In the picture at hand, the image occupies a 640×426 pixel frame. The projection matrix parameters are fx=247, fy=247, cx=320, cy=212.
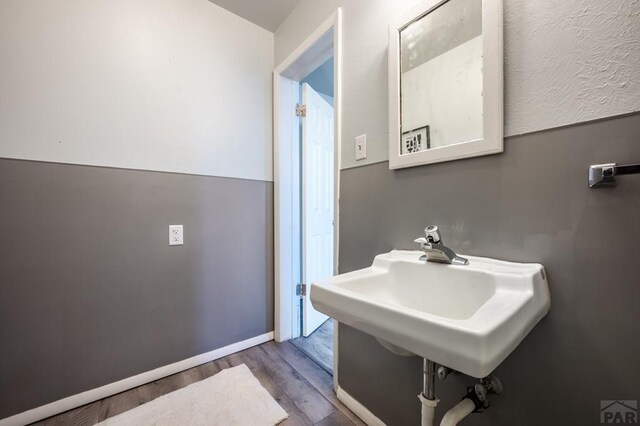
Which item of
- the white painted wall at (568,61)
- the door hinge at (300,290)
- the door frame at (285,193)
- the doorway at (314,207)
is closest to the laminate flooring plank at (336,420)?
the doorway at (314,207)

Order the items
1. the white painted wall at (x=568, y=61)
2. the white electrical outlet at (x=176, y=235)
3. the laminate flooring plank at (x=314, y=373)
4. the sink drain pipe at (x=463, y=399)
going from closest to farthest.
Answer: the white painted wall at (x=568, y=61), the sink drain pipe at (x=463, y=399), the laminate flooring plank at (x=314, y=373), the white electrical outlet at (x=176, y=235)

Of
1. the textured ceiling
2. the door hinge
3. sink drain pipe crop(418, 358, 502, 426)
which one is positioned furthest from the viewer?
the door hinge

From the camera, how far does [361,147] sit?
3.70 ft

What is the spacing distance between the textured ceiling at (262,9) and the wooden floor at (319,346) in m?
2.22

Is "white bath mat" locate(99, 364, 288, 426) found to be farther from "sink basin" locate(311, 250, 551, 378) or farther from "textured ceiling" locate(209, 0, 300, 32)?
"textured ceiling" locate(209, 0, 300, 32)

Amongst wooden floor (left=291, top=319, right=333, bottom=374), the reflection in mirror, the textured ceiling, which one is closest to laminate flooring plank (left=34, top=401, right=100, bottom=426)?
wooden floor (left=291, top=319, right=333, bottom=374)

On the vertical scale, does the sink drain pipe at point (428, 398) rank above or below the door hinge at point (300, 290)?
above

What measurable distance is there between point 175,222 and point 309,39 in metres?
1.31

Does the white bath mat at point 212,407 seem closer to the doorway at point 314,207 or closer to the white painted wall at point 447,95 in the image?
the doorway at point 314,207

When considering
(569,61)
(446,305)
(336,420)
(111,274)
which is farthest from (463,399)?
(111,274)

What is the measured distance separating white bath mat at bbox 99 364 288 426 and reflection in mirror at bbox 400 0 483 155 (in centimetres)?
131

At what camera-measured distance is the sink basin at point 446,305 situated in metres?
0.42

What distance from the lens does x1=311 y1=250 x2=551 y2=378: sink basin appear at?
422 millimetres

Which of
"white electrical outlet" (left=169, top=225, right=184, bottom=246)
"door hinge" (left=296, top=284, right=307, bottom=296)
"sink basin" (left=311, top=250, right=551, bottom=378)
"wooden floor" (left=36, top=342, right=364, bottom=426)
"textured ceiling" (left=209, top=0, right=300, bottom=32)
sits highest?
"textured ceiling" (left=209, top=0, right=300, bottom=32)
